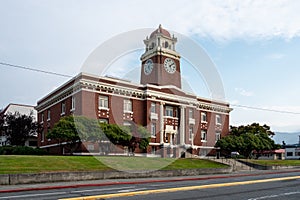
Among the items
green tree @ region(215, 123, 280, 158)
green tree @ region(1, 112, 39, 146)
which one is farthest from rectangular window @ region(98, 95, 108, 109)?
green tree @ region(215, 123, 280, 158)

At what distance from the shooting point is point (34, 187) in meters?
19.0

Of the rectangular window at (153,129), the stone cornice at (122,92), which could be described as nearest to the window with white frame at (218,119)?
the stone cornice at (122,92)

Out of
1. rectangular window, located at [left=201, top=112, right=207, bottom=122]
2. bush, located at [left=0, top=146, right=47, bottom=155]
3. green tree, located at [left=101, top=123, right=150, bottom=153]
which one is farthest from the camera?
rectangular window, located at [left=201, top=112, right=207, bottom=122]

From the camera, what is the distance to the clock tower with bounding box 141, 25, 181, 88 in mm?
58375

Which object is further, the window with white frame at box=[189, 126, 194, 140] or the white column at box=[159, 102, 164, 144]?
the window with white frame at box=[189, 126, 194, 140]

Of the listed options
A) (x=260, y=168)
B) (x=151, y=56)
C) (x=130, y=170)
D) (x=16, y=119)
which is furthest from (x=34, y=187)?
(x=151, y=56)

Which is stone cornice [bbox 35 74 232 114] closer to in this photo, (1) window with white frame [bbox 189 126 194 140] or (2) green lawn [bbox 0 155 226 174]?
(1) window with white frame [bbox 189 126 194 140]

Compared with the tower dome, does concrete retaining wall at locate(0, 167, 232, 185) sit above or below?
below

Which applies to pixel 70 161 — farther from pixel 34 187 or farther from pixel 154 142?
pixel 154 142

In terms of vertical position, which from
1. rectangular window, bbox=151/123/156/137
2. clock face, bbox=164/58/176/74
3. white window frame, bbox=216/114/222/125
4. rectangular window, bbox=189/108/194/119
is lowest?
rectangular window, bbox=151/123/156/137

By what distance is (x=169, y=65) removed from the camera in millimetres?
60188

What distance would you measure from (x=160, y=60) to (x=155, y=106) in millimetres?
9746

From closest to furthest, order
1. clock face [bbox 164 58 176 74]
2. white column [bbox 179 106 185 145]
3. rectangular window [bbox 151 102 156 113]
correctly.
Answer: rectangular window [bbox 151 102 156 113], white column [bbox 179 106 185 145], clock face [bbox 164 58 176 74]

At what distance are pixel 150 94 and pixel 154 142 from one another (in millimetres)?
7349
